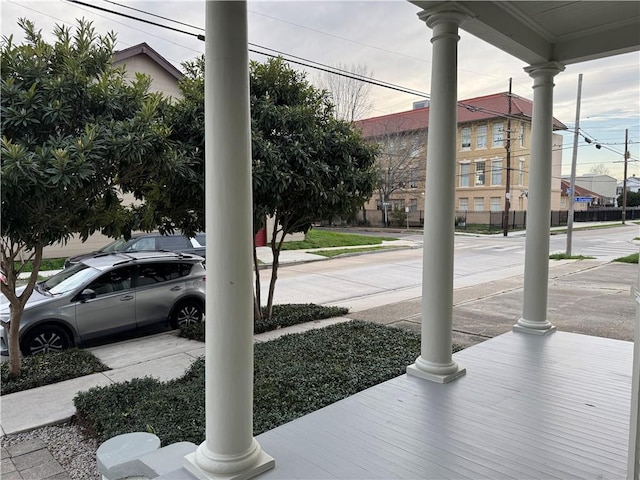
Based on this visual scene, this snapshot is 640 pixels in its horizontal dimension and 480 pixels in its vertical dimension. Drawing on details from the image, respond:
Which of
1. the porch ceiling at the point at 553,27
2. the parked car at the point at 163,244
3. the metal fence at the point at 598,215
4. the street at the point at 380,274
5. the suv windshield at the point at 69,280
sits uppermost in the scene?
the porch ceiling at the point at 553,27

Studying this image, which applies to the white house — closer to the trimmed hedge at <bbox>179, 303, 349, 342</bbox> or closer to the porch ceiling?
the trimmed hedge at <bbox>179, 303, 349, 342</bbox>

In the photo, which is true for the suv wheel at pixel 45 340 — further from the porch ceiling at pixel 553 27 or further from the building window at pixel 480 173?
the building window at pixel 480 173

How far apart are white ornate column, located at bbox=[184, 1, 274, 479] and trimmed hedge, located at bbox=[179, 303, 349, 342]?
4.64 metres

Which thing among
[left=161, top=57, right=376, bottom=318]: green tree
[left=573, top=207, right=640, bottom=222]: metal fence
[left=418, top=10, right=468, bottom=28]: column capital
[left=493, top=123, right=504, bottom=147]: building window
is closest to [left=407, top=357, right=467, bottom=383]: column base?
[left=418, top=10, right=468, bottom=28]: column capital

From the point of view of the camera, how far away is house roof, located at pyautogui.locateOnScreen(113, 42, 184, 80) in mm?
14977

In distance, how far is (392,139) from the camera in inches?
1350

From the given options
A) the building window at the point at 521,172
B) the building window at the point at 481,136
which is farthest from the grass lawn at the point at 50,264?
the building window at the point at 521,172

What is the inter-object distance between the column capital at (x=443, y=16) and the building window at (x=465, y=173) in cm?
3534

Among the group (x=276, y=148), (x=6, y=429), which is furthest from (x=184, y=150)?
(x=6, y=429)

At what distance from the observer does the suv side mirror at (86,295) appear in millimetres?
6445

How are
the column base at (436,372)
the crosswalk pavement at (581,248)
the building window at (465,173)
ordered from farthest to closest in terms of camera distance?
the building window at (465,173), the crosswalk pavement at (581,248), the column base at (436,372)

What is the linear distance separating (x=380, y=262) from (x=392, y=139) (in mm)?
19502

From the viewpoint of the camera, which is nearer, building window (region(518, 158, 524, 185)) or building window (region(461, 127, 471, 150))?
building window (region(518, 158, 524, 185))

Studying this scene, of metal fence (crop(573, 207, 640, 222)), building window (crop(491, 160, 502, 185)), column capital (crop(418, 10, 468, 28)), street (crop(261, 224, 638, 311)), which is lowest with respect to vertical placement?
street (crop(261, 224, 638, 311))
